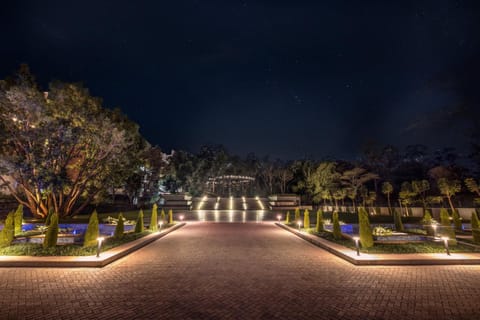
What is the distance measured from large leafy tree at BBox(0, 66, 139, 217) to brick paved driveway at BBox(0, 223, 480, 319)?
14.2 m

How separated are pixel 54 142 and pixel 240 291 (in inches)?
771

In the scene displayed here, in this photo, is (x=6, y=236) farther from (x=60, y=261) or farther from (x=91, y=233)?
(x=60, y=261)

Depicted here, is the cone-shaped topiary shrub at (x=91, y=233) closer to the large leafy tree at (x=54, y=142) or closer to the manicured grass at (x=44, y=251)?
the manicured grass at (x=44, y=251)

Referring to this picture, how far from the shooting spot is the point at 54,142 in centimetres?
1852

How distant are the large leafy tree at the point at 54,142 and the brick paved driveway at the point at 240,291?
14164 millimetres

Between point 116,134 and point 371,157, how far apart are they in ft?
137

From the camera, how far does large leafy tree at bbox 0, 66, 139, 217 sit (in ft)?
58.3

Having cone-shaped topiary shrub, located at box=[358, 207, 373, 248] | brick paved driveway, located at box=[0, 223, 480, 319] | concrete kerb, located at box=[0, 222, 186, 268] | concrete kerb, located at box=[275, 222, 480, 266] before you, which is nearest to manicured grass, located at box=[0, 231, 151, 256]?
concrete kerb, located at box=[0, 222, 186, 268]

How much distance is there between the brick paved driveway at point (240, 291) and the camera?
4.21m

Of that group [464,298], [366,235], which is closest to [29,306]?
[464,298]

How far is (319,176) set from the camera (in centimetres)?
3619

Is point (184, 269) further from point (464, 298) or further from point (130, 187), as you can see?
point (130, 187)

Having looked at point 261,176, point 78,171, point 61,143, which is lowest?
point 78,171

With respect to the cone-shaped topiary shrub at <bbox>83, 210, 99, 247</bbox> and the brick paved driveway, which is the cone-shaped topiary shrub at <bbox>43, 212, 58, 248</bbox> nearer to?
the cone-shaped topiary shrub at <bbox>83, 210, 99, 247</bbox>
